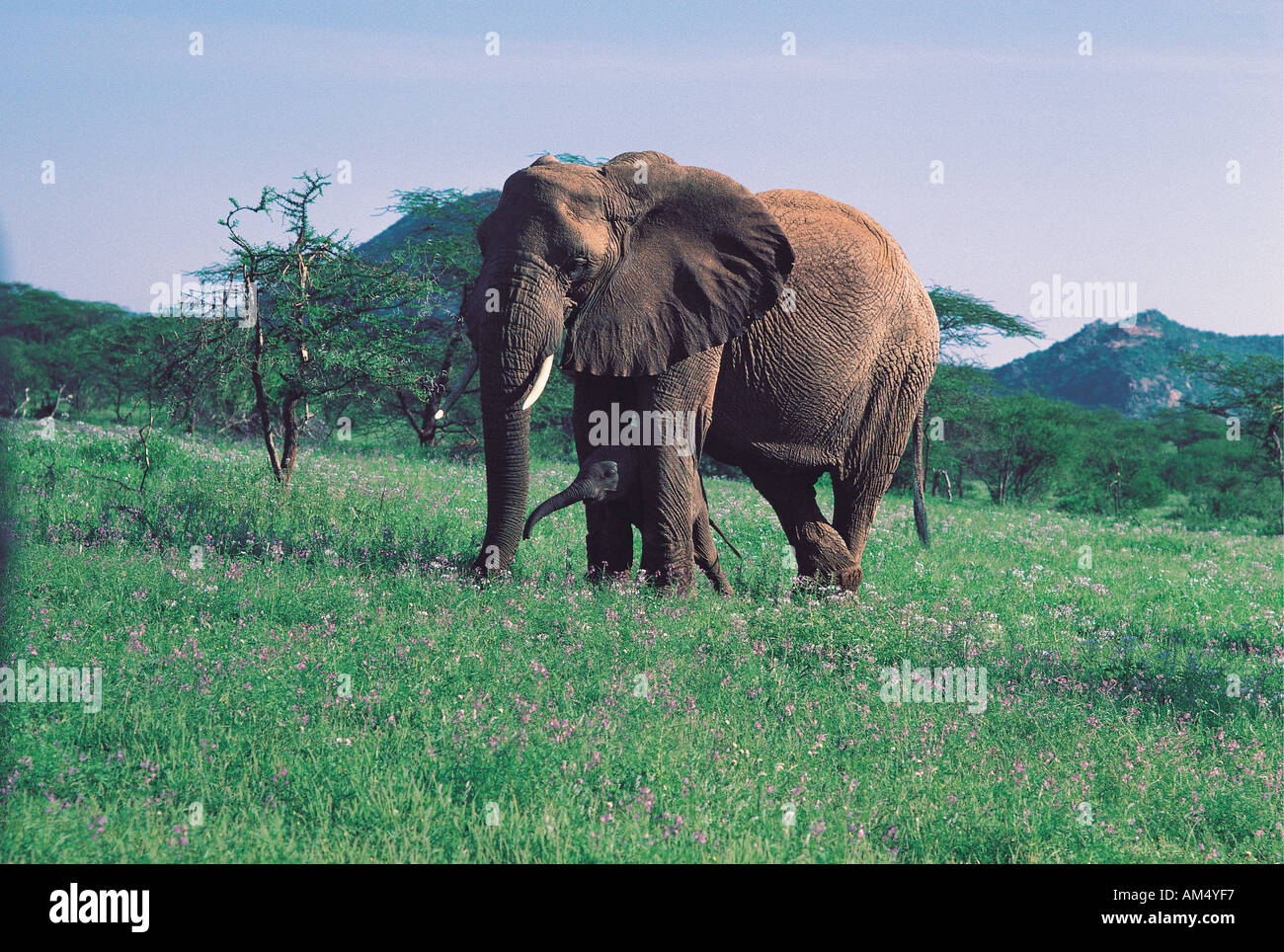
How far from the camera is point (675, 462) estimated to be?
7.21 m

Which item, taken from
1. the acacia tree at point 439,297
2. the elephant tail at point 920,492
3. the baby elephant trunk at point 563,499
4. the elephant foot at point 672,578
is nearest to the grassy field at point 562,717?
the elephant foot at point 672,578

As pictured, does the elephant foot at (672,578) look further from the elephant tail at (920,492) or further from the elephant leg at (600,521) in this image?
the elephant tail at (920,492)

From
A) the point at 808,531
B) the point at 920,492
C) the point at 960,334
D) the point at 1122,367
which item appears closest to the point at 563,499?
the point at 808,531

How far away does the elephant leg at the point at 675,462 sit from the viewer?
721 centimetres

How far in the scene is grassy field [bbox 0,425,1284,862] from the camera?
13.0 feet

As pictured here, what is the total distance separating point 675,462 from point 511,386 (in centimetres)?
138

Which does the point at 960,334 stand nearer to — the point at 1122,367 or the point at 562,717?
the point at 562,717

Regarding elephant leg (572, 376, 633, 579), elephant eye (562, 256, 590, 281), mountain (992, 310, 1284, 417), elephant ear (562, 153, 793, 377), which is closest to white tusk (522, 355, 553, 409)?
elephant ear (562, 153, 793, 377)

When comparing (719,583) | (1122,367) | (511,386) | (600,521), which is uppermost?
(511,386)

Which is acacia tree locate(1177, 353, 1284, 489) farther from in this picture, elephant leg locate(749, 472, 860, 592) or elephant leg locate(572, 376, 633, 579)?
elephant leg locate(572, 376, 633, 579)

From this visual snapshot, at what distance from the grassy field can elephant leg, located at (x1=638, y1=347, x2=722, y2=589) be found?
0.28 metres

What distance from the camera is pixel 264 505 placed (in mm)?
10266

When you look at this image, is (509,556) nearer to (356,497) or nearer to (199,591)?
(199,591)
